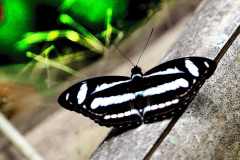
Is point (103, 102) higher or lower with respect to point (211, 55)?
higher

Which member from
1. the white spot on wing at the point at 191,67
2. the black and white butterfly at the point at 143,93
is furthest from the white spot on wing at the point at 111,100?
the white spot on wing at the point at 191,67

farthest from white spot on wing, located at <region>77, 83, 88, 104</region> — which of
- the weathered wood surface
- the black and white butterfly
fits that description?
the weathered wood surface

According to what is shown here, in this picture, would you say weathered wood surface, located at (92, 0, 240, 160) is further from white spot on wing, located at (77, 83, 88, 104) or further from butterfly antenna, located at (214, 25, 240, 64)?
white spot on wing, located at (77, 83, 88, 104)

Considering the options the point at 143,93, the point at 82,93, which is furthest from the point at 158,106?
the point at 82,93

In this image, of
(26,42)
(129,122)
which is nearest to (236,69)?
(129,122)

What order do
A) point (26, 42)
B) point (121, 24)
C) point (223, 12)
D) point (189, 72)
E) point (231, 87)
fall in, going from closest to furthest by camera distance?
point (189, 72) < point (231, 87) < point (223, 12) < point (26, 42) < point (121, 24)

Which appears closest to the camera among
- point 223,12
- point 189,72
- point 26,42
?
point 189,72

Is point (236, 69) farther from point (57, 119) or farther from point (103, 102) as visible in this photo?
point (57, 119)

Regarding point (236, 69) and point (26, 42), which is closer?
point (236, 69)
